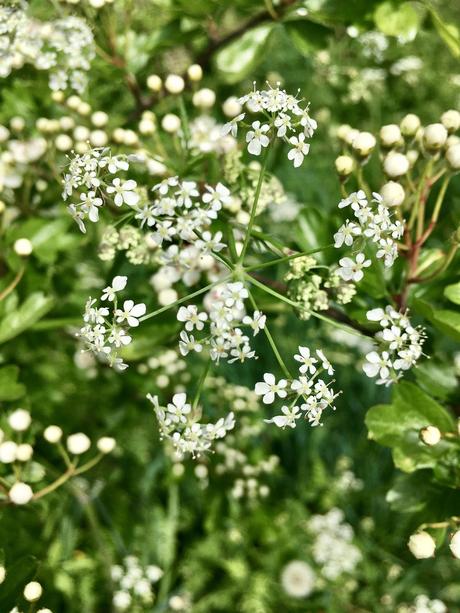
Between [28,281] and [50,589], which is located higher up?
[28,281]

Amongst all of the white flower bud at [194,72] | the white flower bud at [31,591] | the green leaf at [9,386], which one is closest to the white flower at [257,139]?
the white flower bud at [194,72]

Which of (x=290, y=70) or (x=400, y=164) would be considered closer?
(x=400, y=164)

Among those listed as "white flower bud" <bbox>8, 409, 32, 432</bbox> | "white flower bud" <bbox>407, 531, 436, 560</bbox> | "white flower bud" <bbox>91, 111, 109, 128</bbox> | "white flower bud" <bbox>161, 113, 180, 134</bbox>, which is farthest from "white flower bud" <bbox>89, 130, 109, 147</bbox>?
"white flower bud" <bbox>407, 531, 436, 560</bbox>

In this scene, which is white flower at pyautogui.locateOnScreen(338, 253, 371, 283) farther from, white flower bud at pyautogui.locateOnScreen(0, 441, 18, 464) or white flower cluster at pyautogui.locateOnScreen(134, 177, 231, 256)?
white flower bud at pyautogui.locateOnScreen(0, 441, 18, 464)

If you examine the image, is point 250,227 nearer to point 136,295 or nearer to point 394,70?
point 136,295

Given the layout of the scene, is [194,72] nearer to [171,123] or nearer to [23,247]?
[171,123]

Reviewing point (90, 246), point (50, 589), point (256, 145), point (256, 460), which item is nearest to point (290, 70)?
point (90, 246)
